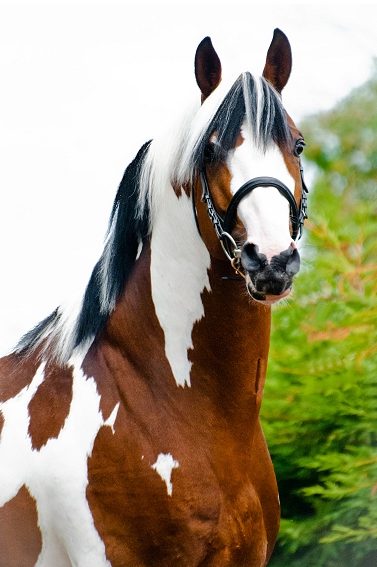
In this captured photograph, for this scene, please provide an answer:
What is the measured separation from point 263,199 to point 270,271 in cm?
24

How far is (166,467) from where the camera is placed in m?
2.92

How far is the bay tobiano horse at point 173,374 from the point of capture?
2842mm

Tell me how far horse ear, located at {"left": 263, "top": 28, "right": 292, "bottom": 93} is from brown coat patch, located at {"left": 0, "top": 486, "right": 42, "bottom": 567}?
1.79m

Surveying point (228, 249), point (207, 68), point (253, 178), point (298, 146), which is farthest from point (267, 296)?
point (207, 68)

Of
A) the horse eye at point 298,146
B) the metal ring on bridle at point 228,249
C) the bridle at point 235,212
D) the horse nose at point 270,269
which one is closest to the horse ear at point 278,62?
the horse eye at point 298,146

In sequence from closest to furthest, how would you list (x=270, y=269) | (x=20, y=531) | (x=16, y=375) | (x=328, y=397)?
1. (x=270, y=269)
2. (x=20, y=531)
3. (x=16, y=375)
4. (x=328, y=397)

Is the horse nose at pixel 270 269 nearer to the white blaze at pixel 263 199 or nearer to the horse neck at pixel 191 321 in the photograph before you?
the white blaze at pixel 263 199

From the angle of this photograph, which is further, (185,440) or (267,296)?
(185,440)

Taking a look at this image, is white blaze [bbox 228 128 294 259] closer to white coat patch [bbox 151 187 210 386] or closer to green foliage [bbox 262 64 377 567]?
white coat patch [bbox 151 187 210 386]

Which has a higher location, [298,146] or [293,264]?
[298,146]

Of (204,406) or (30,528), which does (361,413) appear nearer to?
(204,406)

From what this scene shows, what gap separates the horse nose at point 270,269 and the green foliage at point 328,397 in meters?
1.89


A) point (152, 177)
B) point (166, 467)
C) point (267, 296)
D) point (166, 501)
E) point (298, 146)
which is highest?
point (152, 177)

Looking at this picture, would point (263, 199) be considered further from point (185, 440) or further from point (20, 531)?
point (20, 531)
